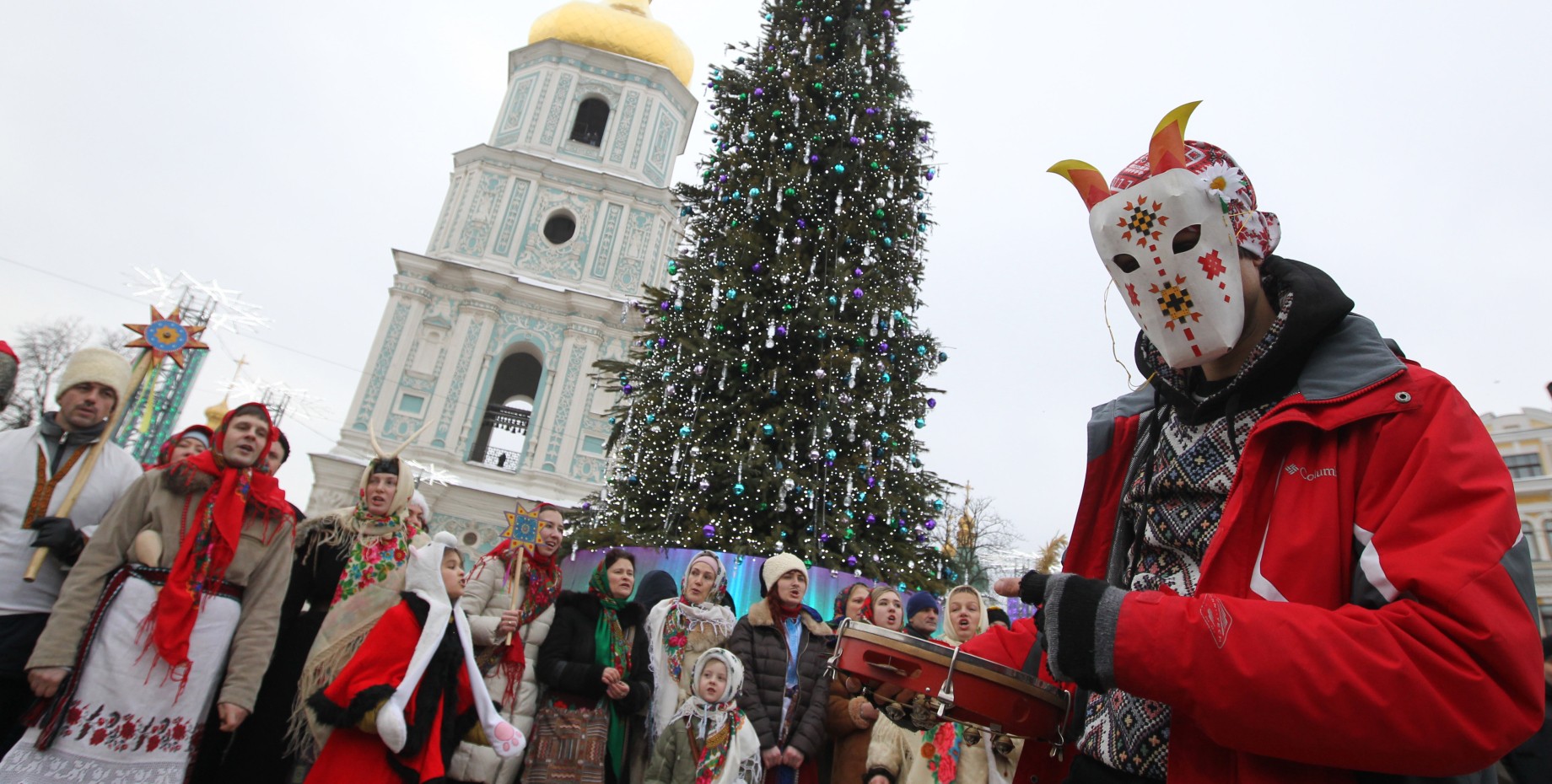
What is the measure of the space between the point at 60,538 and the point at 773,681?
11.6ft

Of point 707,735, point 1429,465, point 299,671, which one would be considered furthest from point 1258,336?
point 299,671

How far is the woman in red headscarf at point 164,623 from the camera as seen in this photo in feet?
10.3

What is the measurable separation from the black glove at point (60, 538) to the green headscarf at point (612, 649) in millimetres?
2464

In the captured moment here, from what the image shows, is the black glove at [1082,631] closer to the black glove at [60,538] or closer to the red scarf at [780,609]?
the black glove at [60,538]

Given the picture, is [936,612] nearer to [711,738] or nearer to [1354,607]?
[711,738]

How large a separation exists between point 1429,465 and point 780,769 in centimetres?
447

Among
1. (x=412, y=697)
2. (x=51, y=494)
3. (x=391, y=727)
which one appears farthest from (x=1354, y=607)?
(x=51, y=494)

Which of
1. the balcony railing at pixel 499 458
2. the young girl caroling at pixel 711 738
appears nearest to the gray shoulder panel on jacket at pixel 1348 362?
the young girl caroling at pixel 711 738

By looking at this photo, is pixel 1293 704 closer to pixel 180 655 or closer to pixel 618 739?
pixel 180 655

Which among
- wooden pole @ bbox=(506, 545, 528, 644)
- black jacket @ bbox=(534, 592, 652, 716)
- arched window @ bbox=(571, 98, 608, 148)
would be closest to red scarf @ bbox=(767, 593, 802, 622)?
black jacket @ bbox=(534, 592, 652, 716)

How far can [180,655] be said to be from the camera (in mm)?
3305

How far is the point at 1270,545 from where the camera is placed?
1.24 m

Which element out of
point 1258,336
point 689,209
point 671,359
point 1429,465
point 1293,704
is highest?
point 689,209

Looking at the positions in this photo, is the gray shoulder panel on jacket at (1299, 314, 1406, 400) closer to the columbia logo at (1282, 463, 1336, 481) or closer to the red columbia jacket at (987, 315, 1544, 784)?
the red columbia jacket at (987, 315, 1544, 784)
